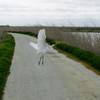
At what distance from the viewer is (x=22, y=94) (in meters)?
12.2

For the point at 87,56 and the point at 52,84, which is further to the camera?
the point at 87,56

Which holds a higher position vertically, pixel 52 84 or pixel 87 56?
pixel 52 84

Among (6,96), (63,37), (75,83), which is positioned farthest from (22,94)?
(63,37)

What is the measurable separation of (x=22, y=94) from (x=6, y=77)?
364 centimetres

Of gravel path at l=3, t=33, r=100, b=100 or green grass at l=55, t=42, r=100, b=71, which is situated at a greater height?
gravel path at l=3, t=33, r=100, b=100

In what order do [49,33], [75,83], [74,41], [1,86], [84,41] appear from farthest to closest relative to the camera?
[49,33], [74,41], [84,41], [75,83], [1,86]

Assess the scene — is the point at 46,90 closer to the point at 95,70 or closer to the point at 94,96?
the point at 94,96

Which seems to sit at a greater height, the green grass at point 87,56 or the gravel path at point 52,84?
the gravel path at point 52,84

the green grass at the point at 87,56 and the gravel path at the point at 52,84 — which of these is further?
the green grass at the point at 87,56

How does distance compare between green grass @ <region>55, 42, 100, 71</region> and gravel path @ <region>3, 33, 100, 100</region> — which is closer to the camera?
gravel path @ <region>3, 33, 100, 100</region>

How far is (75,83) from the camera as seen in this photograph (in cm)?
1435

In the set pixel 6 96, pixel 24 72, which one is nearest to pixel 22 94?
pixel 6 96

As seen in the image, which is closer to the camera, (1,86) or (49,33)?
(1,86)

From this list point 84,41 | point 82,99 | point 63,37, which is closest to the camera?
point 82,99
